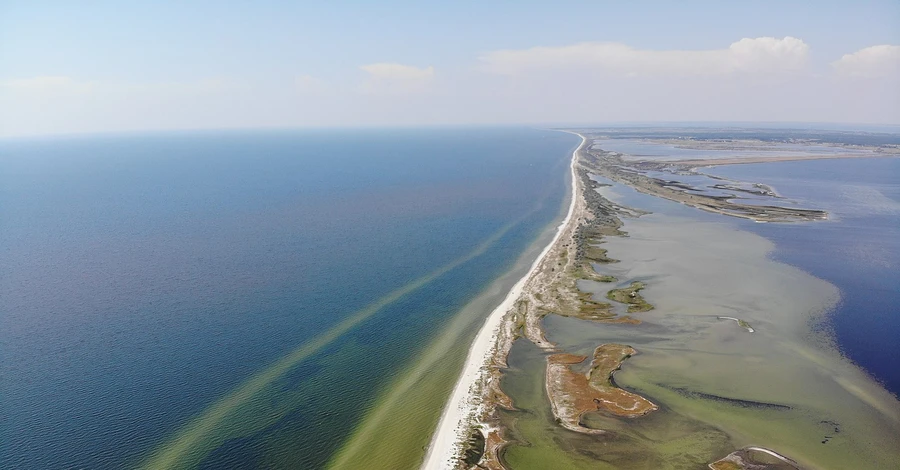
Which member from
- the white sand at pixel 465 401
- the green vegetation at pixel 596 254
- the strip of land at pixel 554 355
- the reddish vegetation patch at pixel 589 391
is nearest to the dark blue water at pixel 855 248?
the strip of land at pixel 554 355

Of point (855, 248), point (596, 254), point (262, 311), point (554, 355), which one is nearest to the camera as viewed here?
point (554, 355)

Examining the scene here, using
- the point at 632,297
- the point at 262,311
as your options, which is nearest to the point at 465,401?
the point at 262,311

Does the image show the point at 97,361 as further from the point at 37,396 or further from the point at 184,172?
the point at 184,172

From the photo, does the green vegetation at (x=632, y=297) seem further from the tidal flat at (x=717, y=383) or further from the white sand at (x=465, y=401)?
the white sand at (x=465, y=401)

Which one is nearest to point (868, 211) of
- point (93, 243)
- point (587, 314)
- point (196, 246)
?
point (587, 314)

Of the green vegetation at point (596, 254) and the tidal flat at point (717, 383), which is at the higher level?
the green vegetation at point (596, 254)

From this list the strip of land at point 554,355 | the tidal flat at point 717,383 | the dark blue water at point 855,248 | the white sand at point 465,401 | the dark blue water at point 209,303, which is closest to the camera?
the white sand at point 465,401

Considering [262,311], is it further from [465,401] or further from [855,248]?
[855,248]
